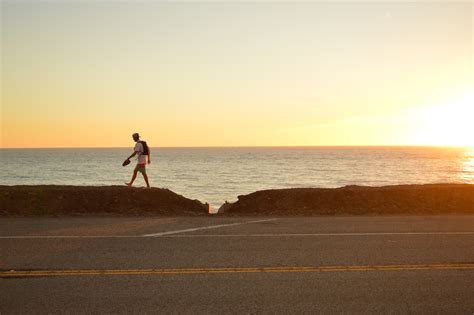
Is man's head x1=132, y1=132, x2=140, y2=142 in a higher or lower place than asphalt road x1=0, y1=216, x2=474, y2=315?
higher

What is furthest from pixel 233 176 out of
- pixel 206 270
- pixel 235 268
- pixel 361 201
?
pixel 206 270

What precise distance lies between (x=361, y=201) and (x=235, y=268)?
29.9 feet

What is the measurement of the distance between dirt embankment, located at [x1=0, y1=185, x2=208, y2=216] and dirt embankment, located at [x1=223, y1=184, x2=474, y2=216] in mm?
2153

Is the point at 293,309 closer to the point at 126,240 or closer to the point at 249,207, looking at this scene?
the point at 126,240

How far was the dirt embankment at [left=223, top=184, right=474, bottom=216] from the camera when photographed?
1374 centimetres

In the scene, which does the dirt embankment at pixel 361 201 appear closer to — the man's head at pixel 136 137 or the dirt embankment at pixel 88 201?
the dirt embankment at pixel 88 201

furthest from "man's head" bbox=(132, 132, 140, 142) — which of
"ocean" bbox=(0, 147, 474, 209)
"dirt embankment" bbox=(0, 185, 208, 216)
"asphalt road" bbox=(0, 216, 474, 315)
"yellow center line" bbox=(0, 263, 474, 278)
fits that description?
"ocean" bbox=(0, 147, 474, 209)

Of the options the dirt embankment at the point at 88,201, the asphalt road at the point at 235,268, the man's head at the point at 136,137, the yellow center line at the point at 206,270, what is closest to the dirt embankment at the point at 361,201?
the dirt embankment at the point at 88,201

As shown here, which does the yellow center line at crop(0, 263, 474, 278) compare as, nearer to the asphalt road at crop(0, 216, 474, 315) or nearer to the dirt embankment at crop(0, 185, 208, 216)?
the asphalt road at crop(0, 216, 474, 315)

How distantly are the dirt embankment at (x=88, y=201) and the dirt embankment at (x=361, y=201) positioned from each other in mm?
2153

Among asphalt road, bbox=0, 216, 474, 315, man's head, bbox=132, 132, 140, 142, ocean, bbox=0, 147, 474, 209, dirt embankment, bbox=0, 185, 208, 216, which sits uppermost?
man's head, bbox=132, 132, 140, 142

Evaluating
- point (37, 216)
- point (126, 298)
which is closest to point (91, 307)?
point (126, 298)

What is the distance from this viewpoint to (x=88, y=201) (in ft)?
44.3

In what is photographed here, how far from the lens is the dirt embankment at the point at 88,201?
12.7 m
